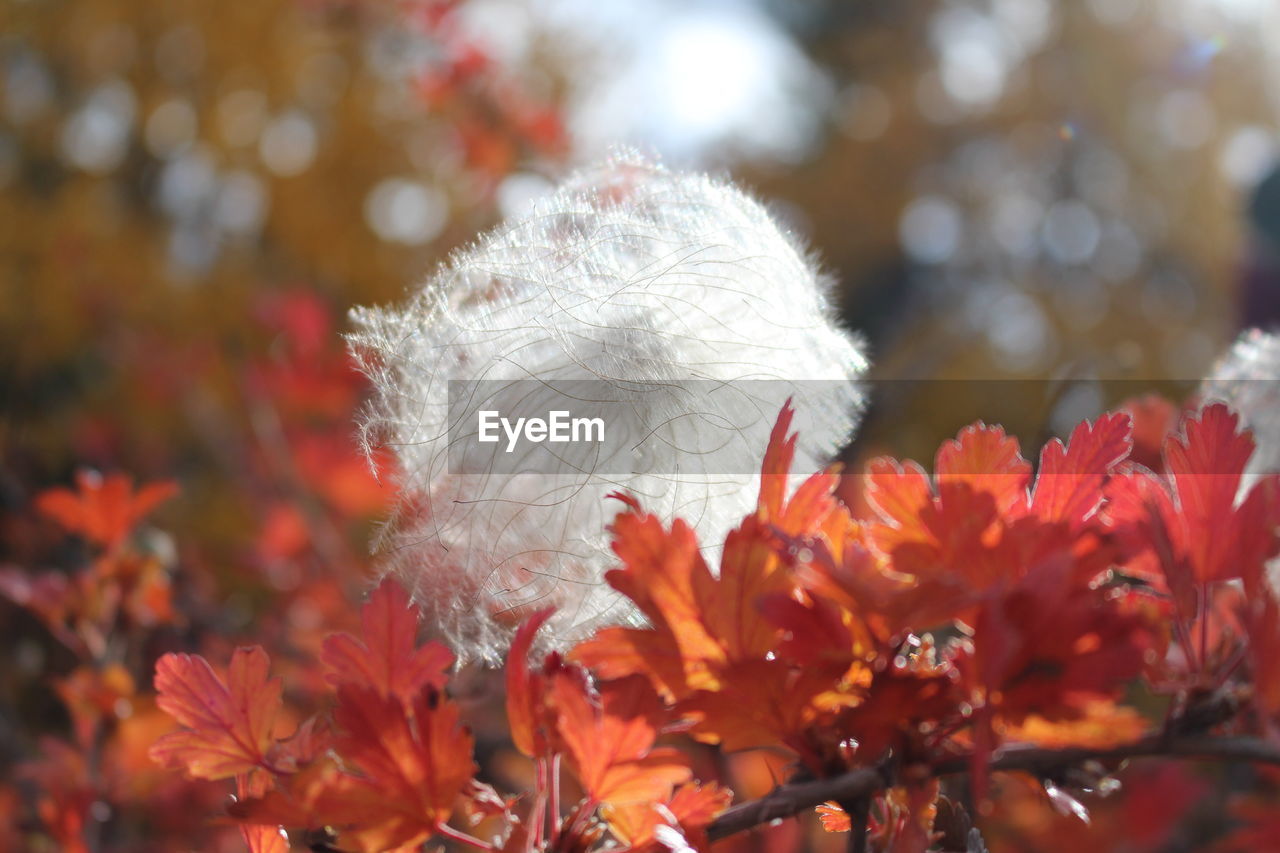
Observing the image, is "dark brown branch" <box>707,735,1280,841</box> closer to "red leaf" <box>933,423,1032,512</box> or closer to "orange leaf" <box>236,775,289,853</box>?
"red leaf" <box>933,423,1032,512</box>

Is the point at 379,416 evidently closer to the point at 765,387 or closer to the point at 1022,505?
the point at 765,387

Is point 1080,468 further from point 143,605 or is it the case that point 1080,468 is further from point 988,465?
point 143,605

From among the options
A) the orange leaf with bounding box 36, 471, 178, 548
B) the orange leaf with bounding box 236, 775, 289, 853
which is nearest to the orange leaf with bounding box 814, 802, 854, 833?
the orange leaf with bounding box 236, 775, 289, 853

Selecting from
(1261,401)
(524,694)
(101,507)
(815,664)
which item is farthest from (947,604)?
(101,507)

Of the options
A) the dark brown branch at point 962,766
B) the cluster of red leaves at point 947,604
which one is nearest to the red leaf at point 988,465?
the cluster of red leaves at point 947,604

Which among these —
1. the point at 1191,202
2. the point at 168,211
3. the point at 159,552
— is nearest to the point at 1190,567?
the point at 159,552

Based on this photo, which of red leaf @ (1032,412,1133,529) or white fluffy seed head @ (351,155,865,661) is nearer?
red leaf @ (1032,412,1133,529)

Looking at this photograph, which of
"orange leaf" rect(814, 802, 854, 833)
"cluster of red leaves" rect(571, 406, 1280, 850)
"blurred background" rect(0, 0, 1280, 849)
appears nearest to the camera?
"cluster of red leaves" rect(571, 406, 1280, 850)
